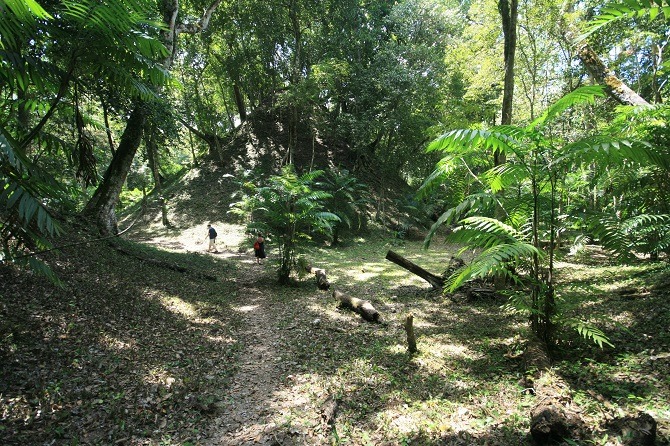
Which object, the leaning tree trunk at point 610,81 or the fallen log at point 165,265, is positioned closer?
the leaning tree trunk at point 610,81

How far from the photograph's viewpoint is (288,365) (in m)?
5.09

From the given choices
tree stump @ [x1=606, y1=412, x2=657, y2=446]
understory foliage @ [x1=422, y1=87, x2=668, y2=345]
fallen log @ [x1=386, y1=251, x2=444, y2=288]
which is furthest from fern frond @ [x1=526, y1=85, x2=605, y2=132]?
fallen log @ [x1=386, y1=251, x2=444, y2=288]

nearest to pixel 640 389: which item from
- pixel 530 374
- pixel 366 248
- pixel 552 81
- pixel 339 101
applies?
pixel 530 374

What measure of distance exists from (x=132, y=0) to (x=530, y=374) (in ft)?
19.6

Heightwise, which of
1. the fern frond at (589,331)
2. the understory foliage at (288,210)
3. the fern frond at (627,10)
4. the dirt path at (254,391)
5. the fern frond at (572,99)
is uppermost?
→ the fern frond at (627,10)

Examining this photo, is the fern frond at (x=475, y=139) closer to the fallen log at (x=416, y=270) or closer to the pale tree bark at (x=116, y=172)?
the fallen log at (x=416, y=270)

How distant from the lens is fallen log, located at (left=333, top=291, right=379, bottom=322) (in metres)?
6.74

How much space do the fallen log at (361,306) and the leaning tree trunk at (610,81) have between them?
6179 mm

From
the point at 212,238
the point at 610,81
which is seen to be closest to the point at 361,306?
the point at 610,81

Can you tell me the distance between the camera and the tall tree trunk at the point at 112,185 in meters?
9.32

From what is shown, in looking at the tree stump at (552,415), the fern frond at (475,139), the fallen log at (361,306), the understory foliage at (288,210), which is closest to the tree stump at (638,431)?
the tree stump at (552,415)

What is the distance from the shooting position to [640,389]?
332 cm

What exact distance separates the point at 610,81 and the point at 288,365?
783 centimetres

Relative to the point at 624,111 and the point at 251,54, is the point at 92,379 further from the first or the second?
the point at 251,54
